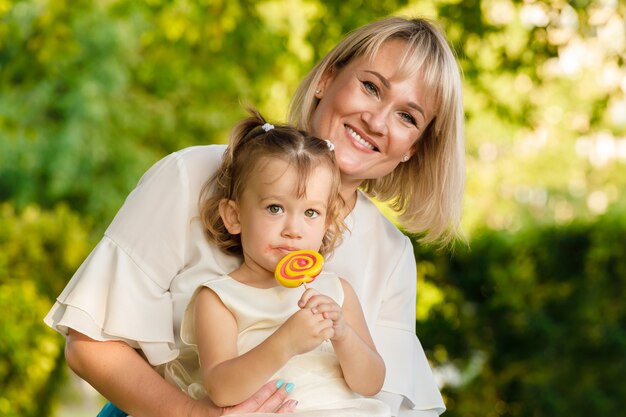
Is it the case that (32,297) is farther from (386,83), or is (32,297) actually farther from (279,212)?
(279,212)

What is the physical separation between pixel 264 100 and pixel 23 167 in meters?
6.54

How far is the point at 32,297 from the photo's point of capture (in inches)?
306

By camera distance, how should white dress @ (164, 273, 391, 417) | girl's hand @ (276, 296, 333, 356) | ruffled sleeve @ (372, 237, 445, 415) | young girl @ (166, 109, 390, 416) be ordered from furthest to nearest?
ruffled sleeve @ (372, 237, 445, 415) → white dress @ (164, 273, 391, 417) → young girl @ (166, 109, 390, 416) → girl's hand @ (276, 296, 333, 356)

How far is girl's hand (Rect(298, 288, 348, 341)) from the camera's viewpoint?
2.82 metres

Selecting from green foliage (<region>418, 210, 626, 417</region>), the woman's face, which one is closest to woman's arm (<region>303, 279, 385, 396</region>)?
the woman's face

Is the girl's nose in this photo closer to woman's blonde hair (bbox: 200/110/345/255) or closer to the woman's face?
woman's blonde hair (bbox: 200/110/345/255)

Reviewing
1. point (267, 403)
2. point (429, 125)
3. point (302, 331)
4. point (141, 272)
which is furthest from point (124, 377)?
point (429, 125)

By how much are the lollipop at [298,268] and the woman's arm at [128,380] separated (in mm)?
317

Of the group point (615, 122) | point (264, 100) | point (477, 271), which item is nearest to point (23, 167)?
point (264, 100)

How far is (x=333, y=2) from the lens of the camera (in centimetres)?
830

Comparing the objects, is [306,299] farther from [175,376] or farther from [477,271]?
[477,271]

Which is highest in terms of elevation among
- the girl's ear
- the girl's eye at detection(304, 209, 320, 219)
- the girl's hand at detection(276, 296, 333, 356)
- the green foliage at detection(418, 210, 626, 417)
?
the girl's eye at detection(304, 209, 320, 219)

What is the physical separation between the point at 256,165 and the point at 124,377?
74cm

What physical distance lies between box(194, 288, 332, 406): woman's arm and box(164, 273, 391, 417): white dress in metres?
0.05
